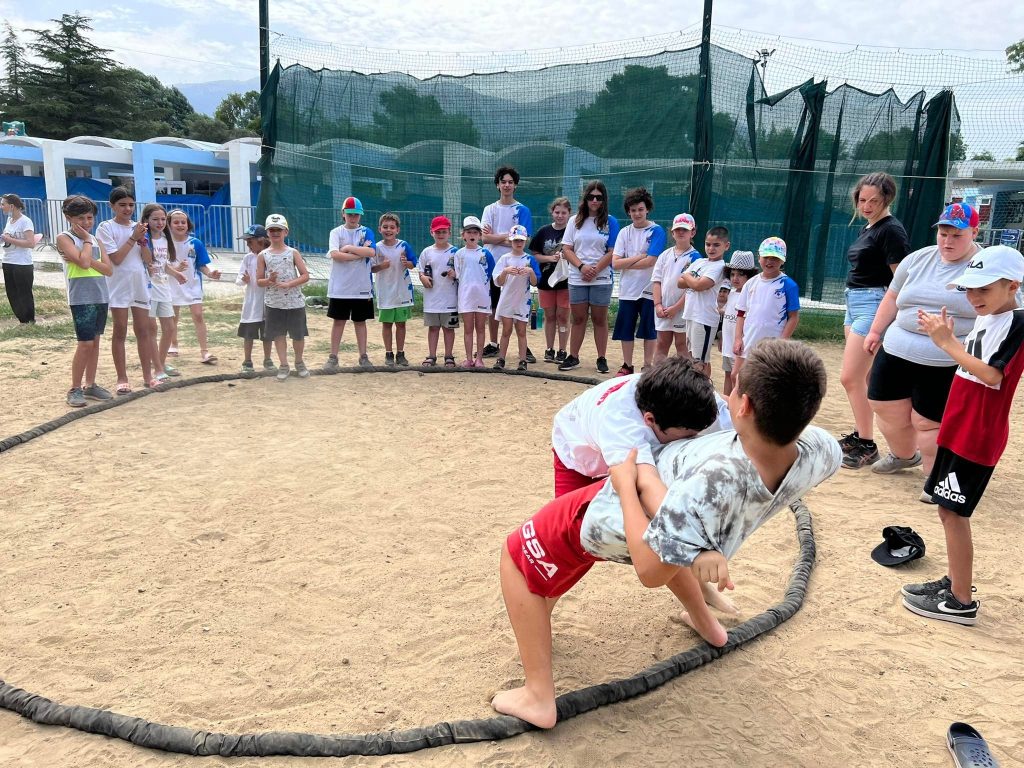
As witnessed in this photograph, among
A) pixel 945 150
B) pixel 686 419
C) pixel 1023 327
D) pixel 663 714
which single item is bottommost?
pixel 663 714

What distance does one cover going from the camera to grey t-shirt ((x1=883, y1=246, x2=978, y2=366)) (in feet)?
14.1

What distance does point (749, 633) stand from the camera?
312 cm

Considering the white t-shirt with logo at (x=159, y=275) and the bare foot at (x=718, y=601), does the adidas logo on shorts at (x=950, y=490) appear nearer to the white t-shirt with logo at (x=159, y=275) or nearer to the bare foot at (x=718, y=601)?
the bare foot at (x=718, y=601)

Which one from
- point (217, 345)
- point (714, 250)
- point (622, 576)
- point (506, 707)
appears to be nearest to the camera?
point (506, 707)

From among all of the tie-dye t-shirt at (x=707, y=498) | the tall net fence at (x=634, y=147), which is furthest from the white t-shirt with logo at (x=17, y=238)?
the tie-dye t-shirt at (x=707, y=498)

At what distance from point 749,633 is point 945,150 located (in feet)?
31.4

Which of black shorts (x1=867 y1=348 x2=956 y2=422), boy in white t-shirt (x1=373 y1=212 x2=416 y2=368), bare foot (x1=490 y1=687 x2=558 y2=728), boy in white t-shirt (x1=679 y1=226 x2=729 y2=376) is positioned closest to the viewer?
bare foot (x1=490 y1=687 x2=558 y2=728)

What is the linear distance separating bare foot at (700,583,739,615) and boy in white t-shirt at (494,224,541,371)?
15.6 feet

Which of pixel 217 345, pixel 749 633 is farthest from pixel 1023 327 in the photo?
pixel 217 345

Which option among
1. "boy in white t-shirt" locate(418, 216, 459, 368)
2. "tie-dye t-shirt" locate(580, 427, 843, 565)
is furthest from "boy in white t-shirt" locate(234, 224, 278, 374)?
"tie-dye t-shirt" locate(580, 427, 843, 565)

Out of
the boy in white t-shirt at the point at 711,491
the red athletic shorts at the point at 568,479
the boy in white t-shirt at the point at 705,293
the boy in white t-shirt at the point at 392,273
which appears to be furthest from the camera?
the boy in white t-shirt at the point at 392,273

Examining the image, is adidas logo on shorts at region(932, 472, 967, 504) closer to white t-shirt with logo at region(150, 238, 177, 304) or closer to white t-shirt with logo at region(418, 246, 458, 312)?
white t-shirt with logo at region(418, 246, 458, 312)

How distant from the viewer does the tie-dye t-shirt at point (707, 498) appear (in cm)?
188

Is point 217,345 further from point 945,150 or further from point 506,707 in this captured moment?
point 945,150
